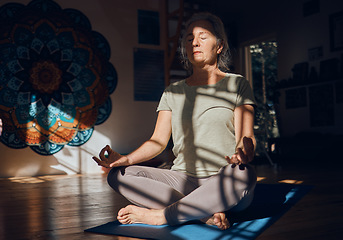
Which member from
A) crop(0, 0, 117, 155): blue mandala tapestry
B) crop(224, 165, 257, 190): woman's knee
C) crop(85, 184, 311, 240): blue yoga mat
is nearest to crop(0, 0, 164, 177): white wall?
crop(0, 0, 117, 155): blue mandala tapestry

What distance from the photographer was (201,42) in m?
1.93

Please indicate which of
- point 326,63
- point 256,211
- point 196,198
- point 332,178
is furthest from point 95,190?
point 326,63

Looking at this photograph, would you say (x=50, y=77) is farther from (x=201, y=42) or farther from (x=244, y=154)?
(x=244, y=154)

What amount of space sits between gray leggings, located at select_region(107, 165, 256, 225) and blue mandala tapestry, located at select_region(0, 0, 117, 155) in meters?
3.79

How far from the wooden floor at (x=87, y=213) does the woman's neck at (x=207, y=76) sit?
2.76 ft

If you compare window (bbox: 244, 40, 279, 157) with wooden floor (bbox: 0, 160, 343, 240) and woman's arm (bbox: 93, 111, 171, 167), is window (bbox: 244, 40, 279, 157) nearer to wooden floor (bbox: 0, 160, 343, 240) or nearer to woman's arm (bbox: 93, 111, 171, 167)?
wooden floor (bbox: 0, 160, 343, 240)

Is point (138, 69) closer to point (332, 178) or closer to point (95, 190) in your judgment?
point (95, 190)

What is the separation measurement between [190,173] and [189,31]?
78 cm

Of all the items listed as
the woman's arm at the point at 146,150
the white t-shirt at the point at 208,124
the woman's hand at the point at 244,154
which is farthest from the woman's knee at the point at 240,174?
the woman's arm at the point at 146,150

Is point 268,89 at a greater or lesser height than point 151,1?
lesser

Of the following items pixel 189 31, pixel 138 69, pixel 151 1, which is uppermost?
pixel 151 1

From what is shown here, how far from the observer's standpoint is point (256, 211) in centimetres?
226

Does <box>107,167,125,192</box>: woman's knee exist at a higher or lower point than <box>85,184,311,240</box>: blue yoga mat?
higher

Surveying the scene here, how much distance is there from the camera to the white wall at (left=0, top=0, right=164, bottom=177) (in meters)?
5.56
